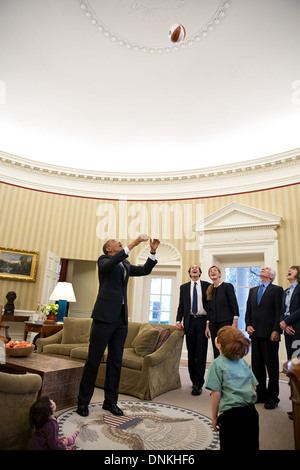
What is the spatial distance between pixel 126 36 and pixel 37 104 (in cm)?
230

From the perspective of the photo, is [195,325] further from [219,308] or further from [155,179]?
[155,179]

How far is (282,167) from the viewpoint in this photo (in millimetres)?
6215

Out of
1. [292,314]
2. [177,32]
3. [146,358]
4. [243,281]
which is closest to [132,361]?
[146,358]

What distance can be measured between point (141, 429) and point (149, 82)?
493 cm

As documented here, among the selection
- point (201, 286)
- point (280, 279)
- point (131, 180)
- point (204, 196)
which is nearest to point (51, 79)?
point (131, 180)

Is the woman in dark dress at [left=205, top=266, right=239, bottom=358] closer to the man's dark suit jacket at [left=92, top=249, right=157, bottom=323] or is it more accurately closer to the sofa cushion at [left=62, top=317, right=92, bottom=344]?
the man's dark suit jacket at [left=92, top=249, right=157, bottom=323]

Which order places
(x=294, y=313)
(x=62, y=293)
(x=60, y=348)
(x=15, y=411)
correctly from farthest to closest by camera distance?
(x=62, y=293), (x=60, y=348), (x=294, y=313), (x=15, y=411)

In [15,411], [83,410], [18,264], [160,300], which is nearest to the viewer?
[15,411]

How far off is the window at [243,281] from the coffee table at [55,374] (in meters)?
4.14

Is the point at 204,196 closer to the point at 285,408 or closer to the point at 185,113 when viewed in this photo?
the point at 185,113

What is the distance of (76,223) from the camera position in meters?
7.37

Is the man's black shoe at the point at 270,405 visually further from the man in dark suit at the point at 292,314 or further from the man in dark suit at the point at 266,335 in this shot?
the man in dark suit at the point at 292,314

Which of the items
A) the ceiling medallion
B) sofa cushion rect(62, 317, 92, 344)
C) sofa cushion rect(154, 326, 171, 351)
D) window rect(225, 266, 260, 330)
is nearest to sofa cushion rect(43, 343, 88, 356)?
sofa cushion rect(62, 317, 92, 344)
